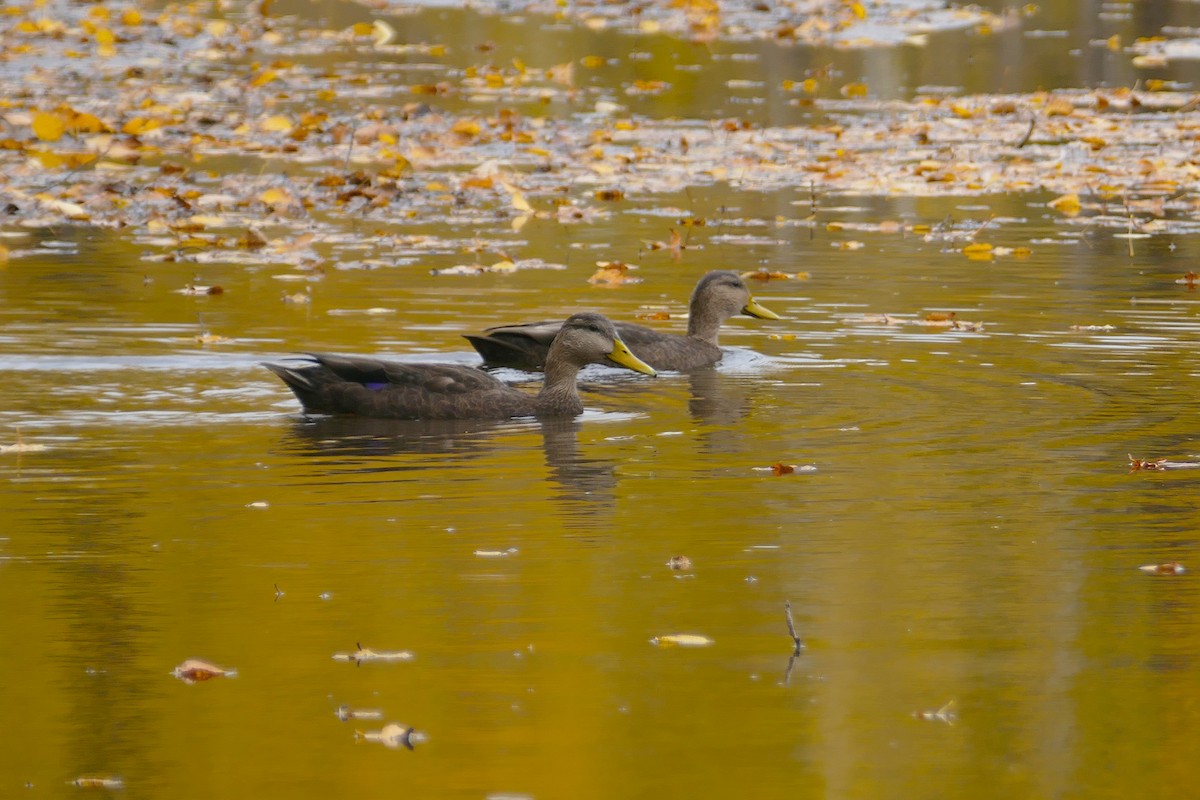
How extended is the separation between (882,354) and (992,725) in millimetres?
7151

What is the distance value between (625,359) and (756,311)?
243cm

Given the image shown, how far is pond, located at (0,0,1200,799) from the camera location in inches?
232

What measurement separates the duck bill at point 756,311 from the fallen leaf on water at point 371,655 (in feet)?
25.2

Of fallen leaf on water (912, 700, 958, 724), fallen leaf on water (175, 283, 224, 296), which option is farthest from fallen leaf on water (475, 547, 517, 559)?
fallen leaf on water (175, 283, 224, 296)

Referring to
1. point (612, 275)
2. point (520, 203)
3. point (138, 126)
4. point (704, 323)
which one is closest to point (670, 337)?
point (704, 323)

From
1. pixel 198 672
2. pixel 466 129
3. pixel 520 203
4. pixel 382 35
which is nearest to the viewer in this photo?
pixel 198 672

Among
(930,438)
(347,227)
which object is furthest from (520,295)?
(930,438)

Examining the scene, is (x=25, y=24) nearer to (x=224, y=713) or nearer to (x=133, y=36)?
(x=133, y=36)

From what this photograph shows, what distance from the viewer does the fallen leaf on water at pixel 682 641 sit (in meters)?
6.69

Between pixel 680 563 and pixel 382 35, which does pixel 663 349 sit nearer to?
pixel 680 563

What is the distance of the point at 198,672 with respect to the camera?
6.39 metres

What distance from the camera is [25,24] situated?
3525 centimetres

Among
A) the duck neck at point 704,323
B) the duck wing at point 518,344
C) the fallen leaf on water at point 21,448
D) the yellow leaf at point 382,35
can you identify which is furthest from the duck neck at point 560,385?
the yellow leaf at point 382,35

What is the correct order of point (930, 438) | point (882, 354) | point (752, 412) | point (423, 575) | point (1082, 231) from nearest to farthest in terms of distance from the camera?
point (423, 575) < point (930, 438) < point (752, 412) < point (882, 354) < point (1082, 231)
